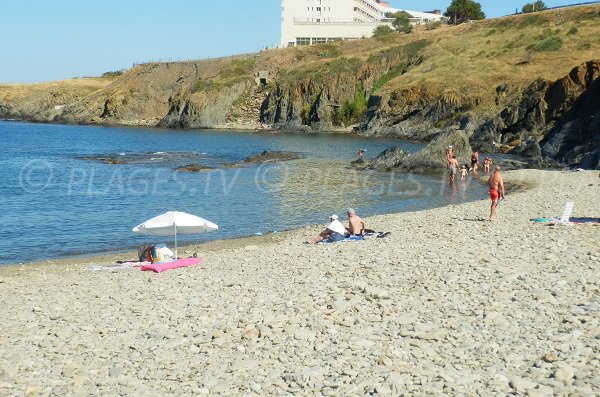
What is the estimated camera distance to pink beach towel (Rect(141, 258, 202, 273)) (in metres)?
18.1

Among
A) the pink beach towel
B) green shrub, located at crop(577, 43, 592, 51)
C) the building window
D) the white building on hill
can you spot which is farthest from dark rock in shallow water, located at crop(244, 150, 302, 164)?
the white building on hill

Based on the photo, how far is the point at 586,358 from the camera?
9.14m

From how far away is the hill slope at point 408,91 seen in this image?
2456 inches

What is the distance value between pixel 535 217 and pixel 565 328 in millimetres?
13075

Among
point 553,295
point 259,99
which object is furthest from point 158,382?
point 259,99

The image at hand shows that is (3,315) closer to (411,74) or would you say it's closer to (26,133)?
(411,74)

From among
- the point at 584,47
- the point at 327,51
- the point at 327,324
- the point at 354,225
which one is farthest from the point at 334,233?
the point at 327,51

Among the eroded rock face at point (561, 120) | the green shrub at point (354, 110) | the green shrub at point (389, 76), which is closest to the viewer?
the eroded rock face at point (561, 120)

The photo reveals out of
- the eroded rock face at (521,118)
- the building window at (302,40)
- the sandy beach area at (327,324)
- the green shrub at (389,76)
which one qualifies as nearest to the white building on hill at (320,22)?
the building window at (302,40)

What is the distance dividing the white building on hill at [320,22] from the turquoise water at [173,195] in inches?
3238

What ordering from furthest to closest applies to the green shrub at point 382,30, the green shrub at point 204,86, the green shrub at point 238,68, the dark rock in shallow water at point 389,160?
the green shrub at point 382,30 < the green shrub at point 238,68 < the green shrub at point 204,86 < the dark rock in shallow water at point 389,160

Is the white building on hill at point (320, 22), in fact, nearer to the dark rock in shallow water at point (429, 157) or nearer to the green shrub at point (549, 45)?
the green shrub at point (549, 45)

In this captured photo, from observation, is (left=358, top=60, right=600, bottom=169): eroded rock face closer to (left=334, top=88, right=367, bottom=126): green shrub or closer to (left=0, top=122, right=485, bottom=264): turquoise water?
(left=334, top=88, right=367, bottom=126): green shrub

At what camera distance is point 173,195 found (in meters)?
37.9
